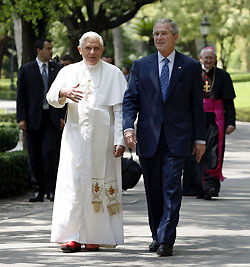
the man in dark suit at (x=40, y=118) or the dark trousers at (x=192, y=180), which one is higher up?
the man in dark suit at (x=40, y=118)

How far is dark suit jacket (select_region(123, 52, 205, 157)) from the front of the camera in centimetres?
771

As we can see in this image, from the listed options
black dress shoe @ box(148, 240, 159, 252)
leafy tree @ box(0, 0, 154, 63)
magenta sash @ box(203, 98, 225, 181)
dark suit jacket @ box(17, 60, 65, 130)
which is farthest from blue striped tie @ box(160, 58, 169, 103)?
leafy tree @ box(0, 0, 154, 63)

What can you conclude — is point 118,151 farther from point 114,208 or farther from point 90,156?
point 114,208

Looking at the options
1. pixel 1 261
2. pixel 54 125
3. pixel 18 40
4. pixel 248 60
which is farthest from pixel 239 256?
pixel 248 60

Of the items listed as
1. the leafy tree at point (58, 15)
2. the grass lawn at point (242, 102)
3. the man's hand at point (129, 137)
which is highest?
the leafy tree at point (58, 15)

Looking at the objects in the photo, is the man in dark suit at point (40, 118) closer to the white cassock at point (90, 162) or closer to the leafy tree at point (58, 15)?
the leafy tree at point (58, 15)

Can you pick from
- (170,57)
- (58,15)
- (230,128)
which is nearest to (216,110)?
(230,128)

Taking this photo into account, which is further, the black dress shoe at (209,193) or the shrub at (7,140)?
the shrub at (7,140)

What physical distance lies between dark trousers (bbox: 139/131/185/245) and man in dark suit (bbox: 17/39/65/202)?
12.8ft

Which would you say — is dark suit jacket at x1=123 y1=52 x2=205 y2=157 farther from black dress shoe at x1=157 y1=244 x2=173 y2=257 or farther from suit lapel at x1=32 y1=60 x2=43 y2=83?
suit lapel at x1=32 y1=60 x2=43 y2=83

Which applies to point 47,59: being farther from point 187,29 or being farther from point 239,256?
point 187,29

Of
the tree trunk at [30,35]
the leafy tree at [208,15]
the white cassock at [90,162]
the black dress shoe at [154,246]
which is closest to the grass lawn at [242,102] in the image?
the leafy tree at [208,15]

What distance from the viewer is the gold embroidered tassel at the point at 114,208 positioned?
7.96m

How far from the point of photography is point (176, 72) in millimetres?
7785
